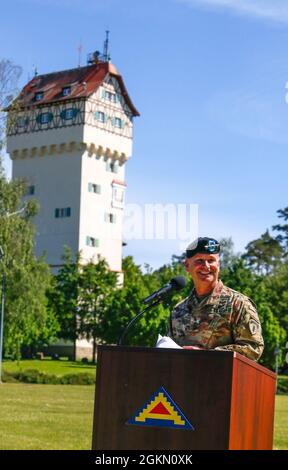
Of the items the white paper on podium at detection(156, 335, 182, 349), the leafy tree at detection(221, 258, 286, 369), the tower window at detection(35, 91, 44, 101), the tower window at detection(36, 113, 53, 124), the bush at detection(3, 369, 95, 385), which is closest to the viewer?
the white paper on podium at detection(156, 335, 182, 349)

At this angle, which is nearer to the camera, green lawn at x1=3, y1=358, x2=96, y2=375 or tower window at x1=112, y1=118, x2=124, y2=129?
green lawn at x1=3, y1=358, x2=96, y2=375

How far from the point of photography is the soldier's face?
758cm

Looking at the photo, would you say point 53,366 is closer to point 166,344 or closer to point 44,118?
point 44,118

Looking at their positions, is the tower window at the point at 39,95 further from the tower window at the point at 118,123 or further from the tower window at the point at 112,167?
the tower window at the point at 112,167

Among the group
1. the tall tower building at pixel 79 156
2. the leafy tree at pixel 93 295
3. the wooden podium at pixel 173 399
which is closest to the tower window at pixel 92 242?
the tall tower building at pixel 79 156

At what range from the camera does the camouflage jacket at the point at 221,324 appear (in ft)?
23.8

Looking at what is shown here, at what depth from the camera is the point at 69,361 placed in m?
88.0

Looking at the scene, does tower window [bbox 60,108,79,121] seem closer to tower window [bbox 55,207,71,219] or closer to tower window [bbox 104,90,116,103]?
tower window [bbox 104,90,116,103]

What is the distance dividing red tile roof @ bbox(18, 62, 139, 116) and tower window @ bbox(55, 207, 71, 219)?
10.8 metres

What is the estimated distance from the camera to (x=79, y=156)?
9631 centimetres

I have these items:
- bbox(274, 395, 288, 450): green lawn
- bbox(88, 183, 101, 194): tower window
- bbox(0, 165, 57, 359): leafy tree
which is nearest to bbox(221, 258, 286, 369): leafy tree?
bbox(0, 165, 57, 359): leafy tree

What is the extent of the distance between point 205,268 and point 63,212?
295 feet

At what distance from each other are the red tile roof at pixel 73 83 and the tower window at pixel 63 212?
10838mm

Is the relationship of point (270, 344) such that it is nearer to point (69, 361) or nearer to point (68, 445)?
point (69, 361)
